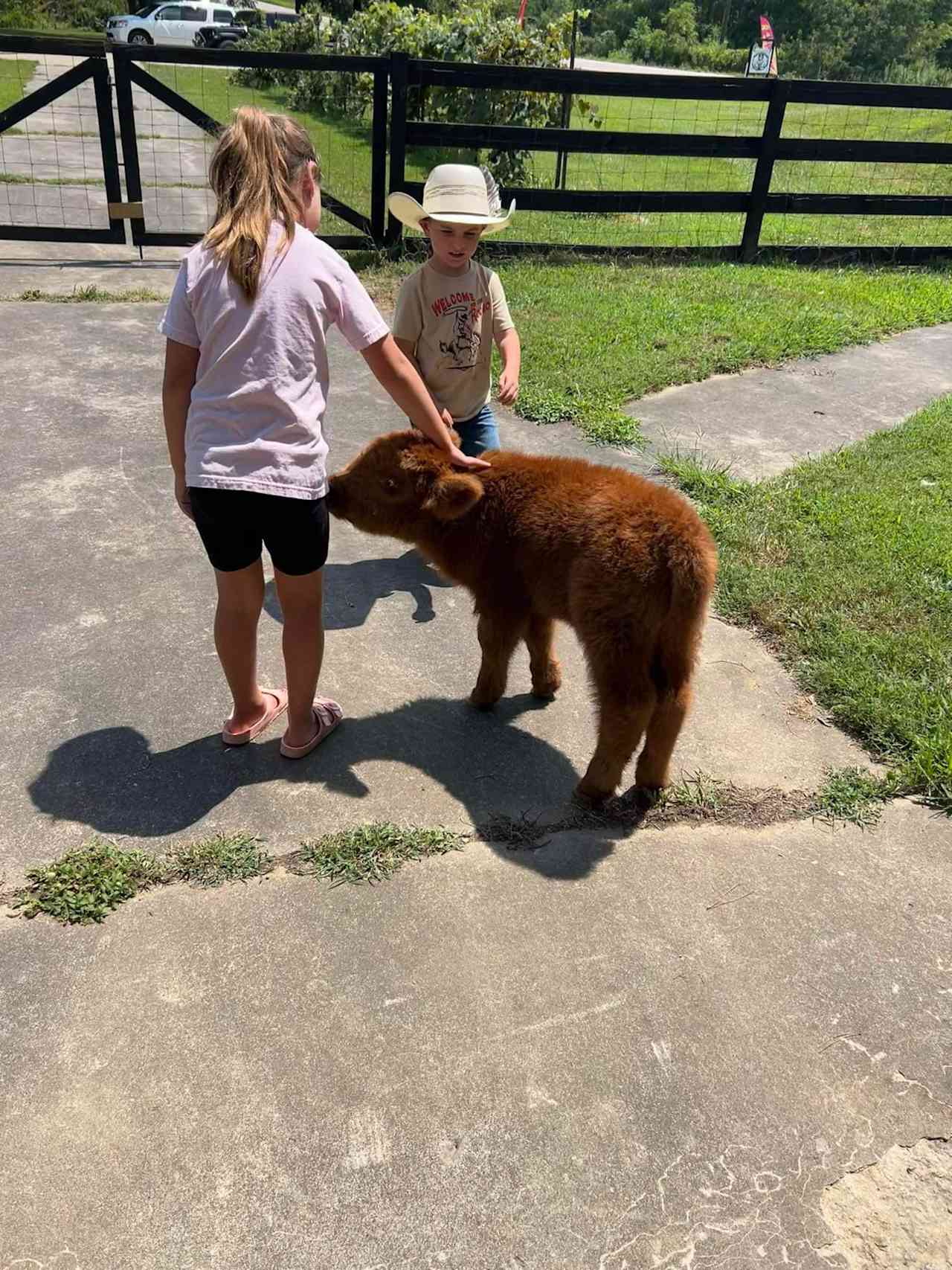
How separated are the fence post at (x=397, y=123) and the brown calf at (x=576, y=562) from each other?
24.1ft

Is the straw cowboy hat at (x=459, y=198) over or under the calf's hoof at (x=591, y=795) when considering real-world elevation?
over

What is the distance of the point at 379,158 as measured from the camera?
34.2ft

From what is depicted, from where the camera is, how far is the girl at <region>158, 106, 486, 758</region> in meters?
2.89

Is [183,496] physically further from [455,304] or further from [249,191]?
[455,304]

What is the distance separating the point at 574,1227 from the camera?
7.20ft

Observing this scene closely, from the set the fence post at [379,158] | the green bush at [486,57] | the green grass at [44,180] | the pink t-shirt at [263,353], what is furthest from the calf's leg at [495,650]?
the green grass at [44,180]

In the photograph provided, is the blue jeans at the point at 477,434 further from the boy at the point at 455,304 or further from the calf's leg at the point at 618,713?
the calf's leg at the point at 618,713

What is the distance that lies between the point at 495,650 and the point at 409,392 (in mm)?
1083

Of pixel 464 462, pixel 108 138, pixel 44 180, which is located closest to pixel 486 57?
A: pixel 108 138

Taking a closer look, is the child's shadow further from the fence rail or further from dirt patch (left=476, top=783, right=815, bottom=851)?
the fence rail

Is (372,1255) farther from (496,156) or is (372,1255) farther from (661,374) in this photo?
(496,156)

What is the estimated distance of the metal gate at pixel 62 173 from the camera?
383 inches

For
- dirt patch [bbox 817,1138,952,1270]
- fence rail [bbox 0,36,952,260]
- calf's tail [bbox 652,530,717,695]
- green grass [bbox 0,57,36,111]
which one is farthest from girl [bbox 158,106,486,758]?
green grass [bbox 0,57,36,111]

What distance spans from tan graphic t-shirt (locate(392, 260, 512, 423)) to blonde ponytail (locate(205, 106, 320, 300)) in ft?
4.55
